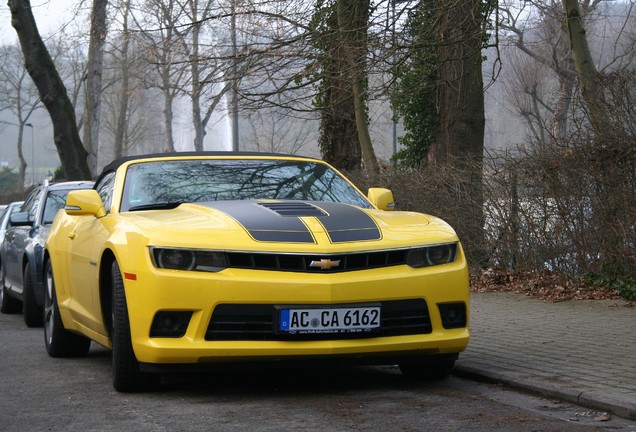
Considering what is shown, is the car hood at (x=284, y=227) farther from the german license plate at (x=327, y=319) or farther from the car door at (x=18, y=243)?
the car door at (x=18, y=243)

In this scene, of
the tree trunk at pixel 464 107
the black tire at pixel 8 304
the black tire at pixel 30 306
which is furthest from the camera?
the black tire at pixel 8 304

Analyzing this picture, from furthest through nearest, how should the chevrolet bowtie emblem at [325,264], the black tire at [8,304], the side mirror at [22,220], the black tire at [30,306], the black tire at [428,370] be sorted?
the black tire at [8,304] < the side mirror at [22,220] < the black tire at [30,306] < the black tire at [428,370] < the chevrolet bowtie emblem at [325,264]

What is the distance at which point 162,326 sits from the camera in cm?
616

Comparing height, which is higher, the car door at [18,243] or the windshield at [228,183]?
the windshield at [228,183]

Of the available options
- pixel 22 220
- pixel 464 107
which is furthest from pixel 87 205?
pixel 464 107

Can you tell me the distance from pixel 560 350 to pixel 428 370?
1.45m

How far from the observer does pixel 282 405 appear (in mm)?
6109

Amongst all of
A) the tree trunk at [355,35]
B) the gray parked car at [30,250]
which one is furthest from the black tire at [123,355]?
the tree trunk at [355,35]

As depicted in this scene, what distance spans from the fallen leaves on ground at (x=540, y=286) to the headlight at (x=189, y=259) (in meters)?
6.07


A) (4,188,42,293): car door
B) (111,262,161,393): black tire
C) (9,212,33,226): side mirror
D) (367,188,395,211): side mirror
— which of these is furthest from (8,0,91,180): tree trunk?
(111,262,161,393): black tire

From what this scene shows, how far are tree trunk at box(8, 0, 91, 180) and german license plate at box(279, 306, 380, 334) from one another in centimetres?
2110

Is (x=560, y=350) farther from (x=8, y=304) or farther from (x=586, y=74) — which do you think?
(x=8, y=304)

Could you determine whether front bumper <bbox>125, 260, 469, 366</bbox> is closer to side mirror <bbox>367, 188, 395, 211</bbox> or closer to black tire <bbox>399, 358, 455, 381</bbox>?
black tire <bbox>399, 358, 455, 381</bbox>

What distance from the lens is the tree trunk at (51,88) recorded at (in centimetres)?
2633
